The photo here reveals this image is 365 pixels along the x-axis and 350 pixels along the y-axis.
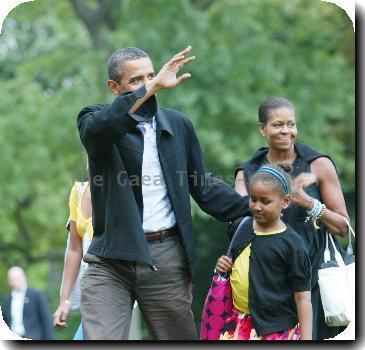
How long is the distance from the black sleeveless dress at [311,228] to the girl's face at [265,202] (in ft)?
1.27

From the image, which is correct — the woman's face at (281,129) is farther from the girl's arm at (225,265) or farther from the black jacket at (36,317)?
the black jacket at (36,317)

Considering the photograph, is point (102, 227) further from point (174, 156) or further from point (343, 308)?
point (343, 308)

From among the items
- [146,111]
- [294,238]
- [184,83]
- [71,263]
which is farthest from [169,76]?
[184,83]

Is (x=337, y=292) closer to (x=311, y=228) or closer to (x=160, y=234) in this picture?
(x=311, y=228)

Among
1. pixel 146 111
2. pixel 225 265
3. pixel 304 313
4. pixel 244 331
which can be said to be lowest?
pixel 244 331

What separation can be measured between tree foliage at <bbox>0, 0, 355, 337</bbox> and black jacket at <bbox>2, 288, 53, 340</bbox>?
583 cm

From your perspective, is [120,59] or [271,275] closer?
[120,59]

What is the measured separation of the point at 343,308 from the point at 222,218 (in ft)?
2.92

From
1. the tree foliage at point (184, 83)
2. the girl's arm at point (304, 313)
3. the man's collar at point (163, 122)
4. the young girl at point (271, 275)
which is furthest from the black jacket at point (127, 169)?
the tree foliage at point (184, 83)

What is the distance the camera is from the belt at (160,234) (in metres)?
5.24

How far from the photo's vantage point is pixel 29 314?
10.0 metres

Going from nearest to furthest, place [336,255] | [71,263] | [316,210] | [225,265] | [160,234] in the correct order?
[160,234], [225,265], [316,210], [336,255], [71,263]

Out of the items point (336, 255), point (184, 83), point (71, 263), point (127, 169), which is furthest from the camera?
point (184, 83)

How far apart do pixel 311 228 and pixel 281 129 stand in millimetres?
637
